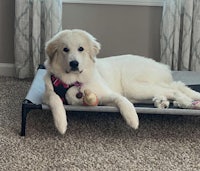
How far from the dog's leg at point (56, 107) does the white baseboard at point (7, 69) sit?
1234 millimetres

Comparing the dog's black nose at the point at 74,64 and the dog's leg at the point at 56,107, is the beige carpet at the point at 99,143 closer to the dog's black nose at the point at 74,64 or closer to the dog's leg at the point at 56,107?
the dog's leg at the point at 56,107

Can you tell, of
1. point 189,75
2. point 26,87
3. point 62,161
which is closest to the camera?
point 62,161

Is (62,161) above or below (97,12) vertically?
below

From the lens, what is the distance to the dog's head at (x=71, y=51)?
2.66 meters

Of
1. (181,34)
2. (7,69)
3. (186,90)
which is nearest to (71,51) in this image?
(186,90)

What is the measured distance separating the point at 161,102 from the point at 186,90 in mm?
272

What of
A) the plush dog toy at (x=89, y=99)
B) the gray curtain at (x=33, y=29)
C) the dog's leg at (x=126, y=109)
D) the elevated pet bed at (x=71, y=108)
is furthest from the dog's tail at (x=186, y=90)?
the gray curtain at (x=33, y=29)

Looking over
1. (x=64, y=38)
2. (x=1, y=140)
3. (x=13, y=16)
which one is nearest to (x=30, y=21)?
(x=13, y=16)

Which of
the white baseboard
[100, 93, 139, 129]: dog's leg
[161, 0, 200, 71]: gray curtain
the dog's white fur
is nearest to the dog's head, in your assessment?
the dog's white fur

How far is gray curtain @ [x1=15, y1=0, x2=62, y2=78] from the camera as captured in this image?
3600 millimetres

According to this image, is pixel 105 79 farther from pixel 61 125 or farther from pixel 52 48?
pixel 61 125

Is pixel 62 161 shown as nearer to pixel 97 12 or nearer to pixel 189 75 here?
pixel 189 75

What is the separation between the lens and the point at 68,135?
107 inches

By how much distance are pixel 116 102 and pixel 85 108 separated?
19 centimetres
